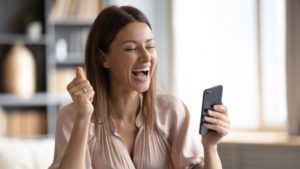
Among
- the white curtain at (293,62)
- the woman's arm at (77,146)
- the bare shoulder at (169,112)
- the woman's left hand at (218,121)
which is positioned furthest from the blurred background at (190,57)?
the woman's arm at (77,146)

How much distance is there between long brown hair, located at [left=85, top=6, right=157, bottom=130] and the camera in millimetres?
1643

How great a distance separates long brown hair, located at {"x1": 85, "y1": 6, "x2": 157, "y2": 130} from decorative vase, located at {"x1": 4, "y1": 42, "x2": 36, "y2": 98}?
7.12 ft

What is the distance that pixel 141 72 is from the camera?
1650mm

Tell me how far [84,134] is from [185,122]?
1.31ft

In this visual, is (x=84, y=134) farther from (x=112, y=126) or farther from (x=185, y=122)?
(x=185, y=122)

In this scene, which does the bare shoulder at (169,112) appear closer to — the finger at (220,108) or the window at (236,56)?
the finger at (220,108)

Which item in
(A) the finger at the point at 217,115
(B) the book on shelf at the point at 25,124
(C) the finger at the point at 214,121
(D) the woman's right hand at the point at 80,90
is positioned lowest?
(B) the book on shelf at the point at 25,124

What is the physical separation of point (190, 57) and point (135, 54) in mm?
1945

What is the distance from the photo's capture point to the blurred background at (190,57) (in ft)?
10.6

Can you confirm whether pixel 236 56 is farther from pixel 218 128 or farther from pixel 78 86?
pixel 78 86

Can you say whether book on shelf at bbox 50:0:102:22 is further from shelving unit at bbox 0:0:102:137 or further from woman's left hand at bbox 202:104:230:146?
woman's left hand at bbox 202:104:230:146

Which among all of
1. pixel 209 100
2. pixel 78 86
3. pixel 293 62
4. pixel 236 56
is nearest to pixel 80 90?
pixel 78 86

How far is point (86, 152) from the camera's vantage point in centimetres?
161

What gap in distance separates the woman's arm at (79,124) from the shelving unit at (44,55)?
229cm
